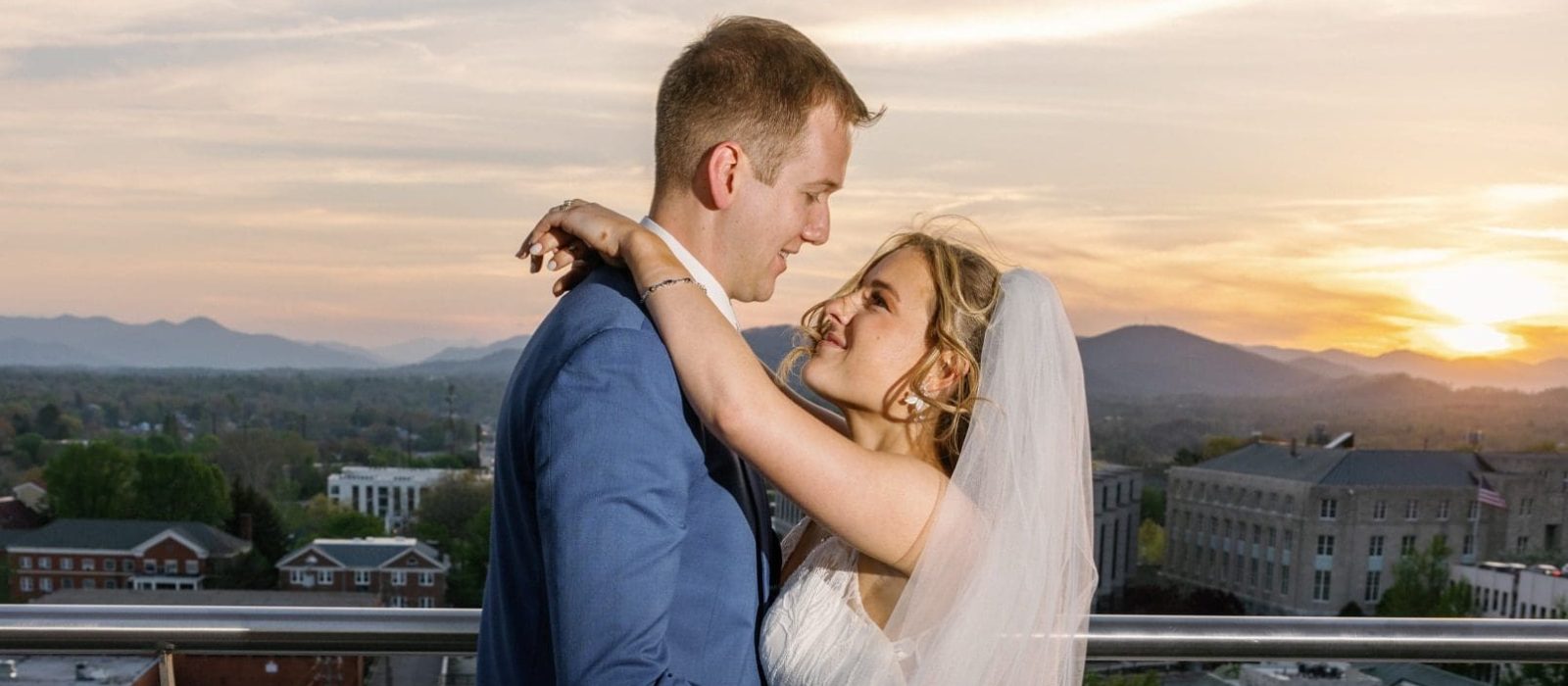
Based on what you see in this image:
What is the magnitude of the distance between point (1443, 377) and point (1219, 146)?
7.79 meters

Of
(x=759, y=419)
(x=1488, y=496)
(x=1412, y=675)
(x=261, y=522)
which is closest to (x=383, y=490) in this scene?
(x=261, y=522)

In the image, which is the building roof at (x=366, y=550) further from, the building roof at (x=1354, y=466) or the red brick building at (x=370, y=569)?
the building roof at (x=1354, y=466)

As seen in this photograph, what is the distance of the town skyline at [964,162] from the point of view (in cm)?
2197

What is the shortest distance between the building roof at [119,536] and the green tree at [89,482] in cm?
74

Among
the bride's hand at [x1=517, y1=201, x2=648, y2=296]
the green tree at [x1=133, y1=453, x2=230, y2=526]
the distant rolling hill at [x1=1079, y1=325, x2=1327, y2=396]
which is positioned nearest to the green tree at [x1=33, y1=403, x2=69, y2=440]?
the green tree at [x1=133, y1=453, x2=230, y2=526]

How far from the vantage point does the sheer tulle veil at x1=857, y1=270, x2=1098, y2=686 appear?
5.74 ft

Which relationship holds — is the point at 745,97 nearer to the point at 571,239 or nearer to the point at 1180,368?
the point at 571,239

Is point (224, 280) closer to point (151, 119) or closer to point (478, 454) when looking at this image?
point (151, 119)

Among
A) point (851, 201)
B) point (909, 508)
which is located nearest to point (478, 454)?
point (851, 201)

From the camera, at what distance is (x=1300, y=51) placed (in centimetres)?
2825

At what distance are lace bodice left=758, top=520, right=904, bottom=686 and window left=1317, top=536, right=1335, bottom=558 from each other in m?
31.0

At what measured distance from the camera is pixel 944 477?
174 cm

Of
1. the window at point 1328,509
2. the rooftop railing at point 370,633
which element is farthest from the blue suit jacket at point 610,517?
the window at point 1328,509

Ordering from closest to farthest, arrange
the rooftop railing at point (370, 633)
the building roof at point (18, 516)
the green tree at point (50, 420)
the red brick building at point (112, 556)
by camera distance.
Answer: the rooftop railing at point (370, 633) → the red brick building at point (112, 556) → the building roof at point (18, 516) → the green tree at point (50, 420)
